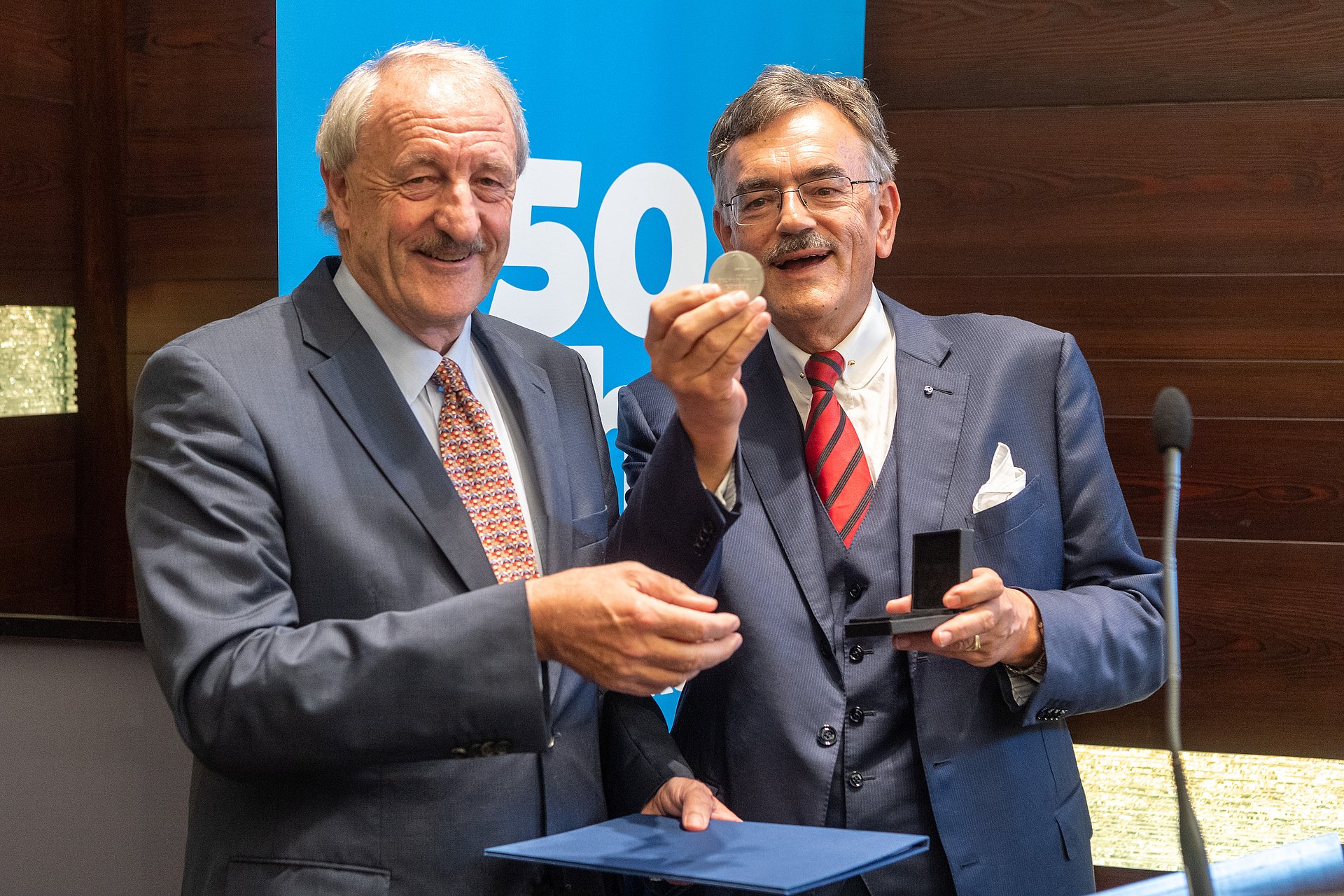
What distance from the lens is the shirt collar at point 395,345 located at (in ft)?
5.29

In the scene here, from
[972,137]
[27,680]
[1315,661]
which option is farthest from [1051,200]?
[27,680]

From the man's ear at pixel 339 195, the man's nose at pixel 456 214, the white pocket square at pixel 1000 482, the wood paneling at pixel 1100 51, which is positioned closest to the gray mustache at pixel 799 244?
the white pocket square at pixel 1000 482

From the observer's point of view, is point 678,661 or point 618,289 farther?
point 618,289

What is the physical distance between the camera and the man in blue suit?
1692 mm

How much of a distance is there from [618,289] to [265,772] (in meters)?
1.55

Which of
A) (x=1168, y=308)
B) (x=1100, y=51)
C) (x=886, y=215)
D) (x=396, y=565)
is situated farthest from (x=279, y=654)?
(x=1100, y=51)

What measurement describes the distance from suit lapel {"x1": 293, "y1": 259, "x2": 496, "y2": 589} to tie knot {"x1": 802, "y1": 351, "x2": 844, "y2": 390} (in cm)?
65

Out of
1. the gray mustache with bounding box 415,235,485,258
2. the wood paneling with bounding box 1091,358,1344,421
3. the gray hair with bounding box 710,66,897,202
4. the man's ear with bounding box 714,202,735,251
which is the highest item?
the gray hair with bounding box 710,66,897,202

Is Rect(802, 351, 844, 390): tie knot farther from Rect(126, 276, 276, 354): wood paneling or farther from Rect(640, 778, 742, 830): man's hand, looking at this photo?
Rect(126, 276, 276, 354): wood paneling

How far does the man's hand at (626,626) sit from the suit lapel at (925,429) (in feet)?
1.69

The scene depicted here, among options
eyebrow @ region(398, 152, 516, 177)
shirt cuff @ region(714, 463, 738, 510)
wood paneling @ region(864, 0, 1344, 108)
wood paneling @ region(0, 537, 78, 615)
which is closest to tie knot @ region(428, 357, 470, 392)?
eyebrow @ region(398, 152, 516, 177)

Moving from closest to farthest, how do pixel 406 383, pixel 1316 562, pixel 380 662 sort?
pixel 380 662
pixel 406 383
pixel 1316 562

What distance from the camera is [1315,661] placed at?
10.3 ft

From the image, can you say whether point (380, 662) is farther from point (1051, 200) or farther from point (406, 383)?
point (1051, 200)
